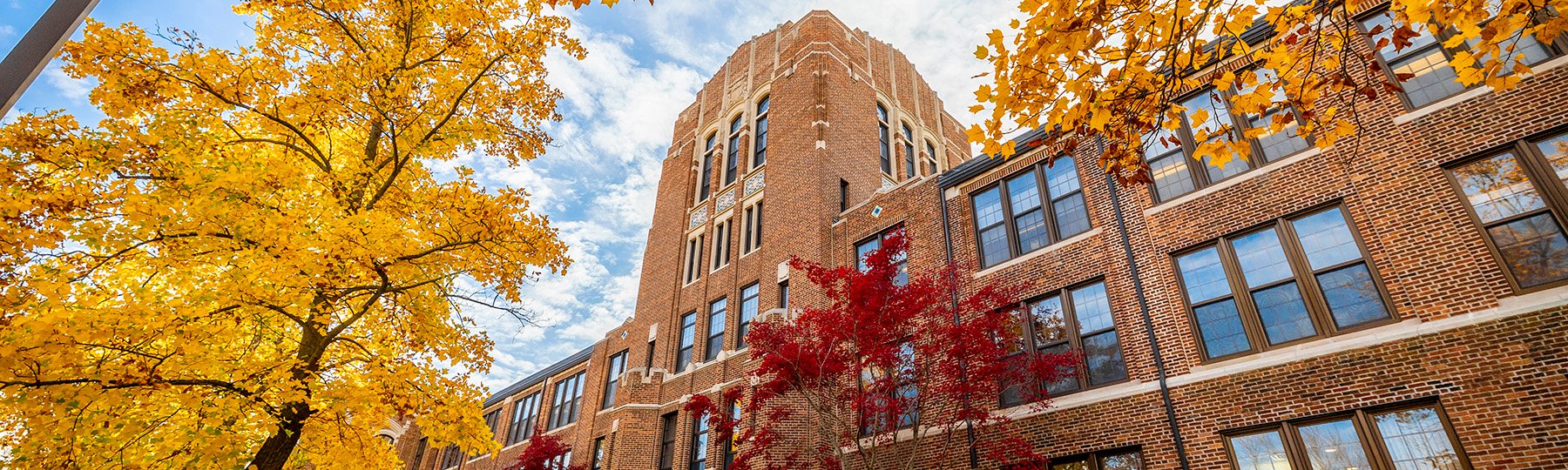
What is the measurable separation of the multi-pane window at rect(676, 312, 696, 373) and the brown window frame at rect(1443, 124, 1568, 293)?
1840 cm

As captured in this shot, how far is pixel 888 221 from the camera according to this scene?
18484 millimetres

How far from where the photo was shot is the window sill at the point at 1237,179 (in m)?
11.3

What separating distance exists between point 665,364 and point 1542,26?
2115 cm

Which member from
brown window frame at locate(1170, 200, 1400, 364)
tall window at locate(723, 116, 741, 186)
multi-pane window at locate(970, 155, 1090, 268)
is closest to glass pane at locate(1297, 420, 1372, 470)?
brown window frame at locate(1170, 200, 1400, 364)

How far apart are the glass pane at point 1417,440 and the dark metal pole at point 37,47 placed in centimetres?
1373

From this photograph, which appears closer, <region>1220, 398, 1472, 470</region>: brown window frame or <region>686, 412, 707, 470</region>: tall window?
<region>1220, 398, 1472, 470</region>: brown window frame

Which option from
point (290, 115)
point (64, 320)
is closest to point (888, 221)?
point (290, 115)

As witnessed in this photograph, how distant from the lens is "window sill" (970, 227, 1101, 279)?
542 inches

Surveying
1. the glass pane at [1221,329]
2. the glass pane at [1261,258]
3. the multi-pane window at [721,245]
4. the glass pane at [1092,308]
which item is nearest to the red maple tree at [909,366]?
the glass pane at [1092,308]

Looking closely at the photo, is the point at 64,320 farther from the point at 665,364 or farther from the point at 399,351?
the point at 665,364

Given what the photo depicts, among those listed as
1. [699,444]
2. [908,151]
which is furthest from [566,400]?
[908,151]

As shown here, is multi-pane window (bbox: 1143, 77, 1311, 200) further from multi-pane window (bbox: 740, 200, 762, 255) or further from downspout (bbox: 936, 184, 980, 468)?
multi-pane window (bbox: 740, 200, 762, 255)

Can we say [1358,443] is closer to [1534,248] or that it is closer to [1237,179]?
[1534,248]

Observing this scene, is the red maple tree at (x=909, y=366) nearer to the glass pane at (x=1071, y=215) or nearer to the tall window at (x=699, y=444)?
the glass pane at (x=1071, y=215)
